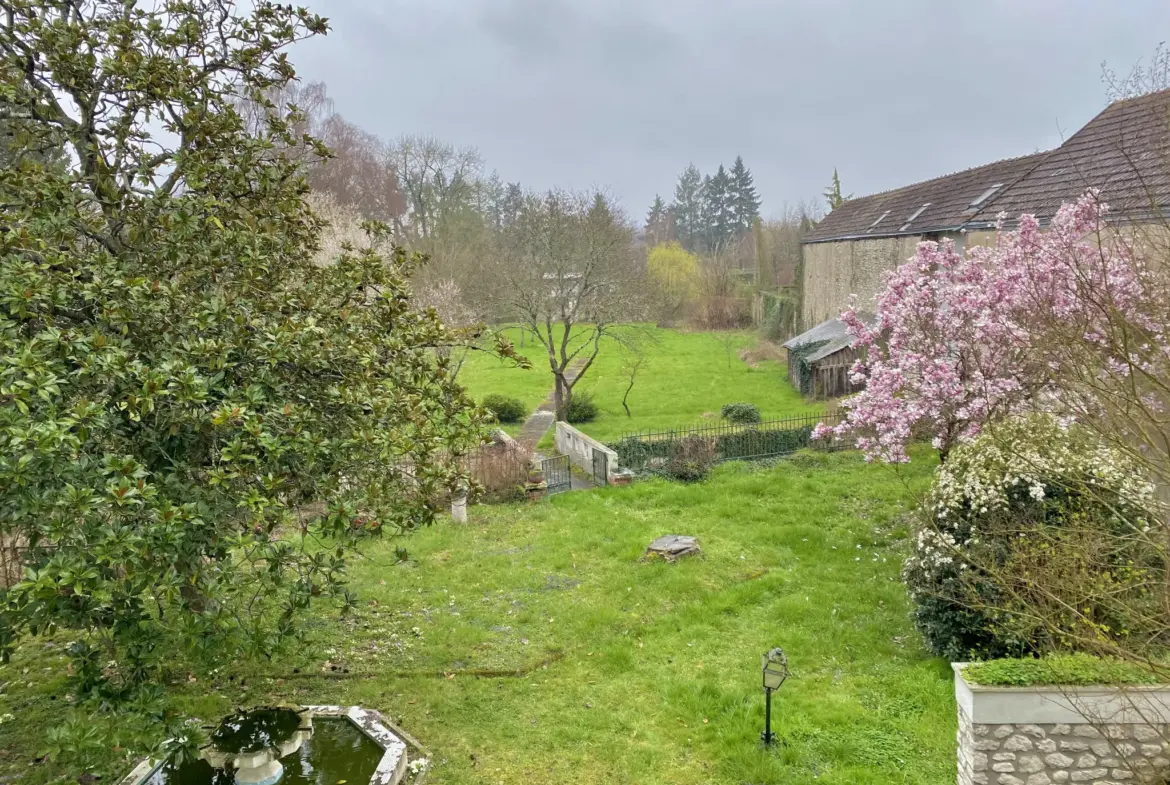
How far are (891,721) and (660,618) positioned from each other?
323 cm

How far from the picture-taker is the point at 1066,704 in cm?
542

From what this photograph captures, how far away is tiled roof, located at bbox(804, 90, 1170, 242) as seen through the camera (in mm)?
10383

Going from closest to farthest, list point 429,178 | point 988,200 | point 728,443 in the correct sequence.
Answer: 1. point 728,443
2. point 988,200
3. point 429,178

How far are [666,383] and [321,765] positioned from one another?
23.4 metres

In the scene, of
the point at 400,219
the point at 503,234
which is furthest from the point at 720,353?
the point at 400,219

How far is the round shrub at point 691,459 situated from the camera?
1599 cm

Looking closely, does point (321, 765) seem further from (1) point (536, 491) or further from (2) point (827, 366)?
(2) point (827, 366)

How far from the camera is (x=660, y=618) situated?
9.41 metres

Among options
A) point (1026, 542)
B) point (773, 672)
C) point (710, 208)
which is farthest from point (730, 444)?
point (710, 208)

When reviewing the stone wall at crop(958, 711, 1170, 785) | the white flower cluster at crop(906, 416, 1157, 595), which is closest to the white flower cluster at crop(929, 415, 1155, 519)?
the white flower cluster at crop(906, 416, 1157, 595)

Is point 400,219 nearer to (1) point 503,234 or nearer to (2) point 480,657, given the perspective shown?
(1) point 503,234

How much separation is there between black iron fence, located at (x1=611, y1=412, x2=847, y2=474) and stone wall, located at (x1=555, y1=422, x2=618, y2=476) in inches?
27.6

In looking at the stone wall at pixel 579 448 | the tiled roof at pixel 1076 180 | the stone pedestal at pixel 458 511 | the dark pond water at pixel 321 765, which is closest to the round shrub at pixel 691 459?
the stone wall at pixel 579 448

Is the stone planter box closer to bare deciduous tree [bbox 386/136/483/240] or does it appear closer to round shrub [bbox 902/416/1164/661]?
round shrub [bbox 902/416/1164/661]
